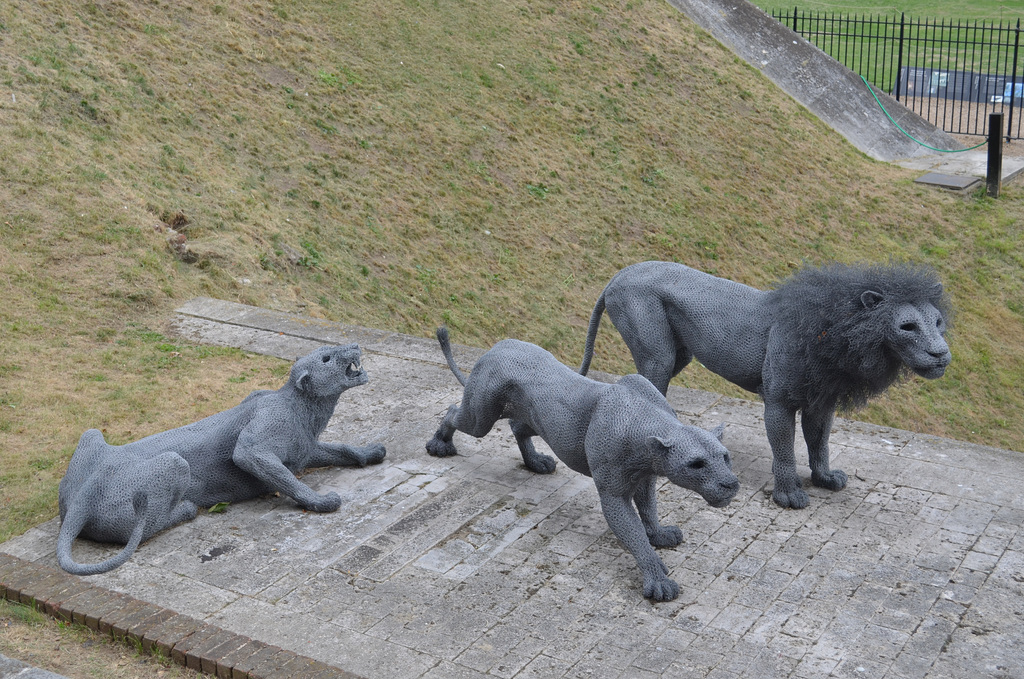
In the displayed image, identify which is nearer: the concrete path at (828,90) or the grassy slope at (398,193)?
the grassy slope at (398,193)

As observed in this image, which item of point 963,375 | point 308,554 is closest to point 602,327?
point 963,375

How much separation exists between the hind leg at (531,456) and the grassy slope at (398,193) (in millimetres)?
2602

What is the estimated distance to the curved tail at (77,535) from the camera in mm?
6047

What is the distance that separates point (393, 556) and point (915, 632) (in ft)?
9.50

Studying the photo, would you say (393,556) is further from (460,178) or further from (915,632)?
(460,178)

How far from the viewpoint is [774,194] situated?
16.0 m

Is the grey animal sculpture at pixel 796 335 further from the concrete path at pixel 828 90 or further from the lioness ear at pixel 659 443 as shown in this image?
the concrete path at pixel 828 90

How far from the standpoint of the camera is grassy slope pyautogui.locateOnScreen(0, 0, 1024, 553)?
1020 cm

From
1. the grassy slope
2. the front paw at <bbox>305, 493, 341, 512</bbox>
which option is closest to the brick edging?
the front paw at <bbox>305, 493, 341, 512</bbox>

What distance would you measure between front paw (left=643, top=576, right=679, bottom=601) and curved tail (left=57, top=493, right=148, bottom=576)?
2910mm

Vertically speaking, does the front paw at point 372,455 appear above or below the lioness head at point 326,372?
below

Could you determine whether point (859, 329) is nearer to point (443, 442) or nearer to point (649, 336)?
point (649, 336)

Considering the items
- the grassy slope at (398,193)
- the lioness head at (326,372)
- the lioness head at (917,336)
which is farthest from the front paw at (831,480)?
the grassy slope at (398,193)

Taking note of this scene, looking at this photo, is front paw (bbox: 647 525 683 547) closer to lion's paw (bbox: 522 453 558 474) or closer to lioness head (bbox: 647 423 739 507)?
lioness head (bbox: 647 423 739 507)
